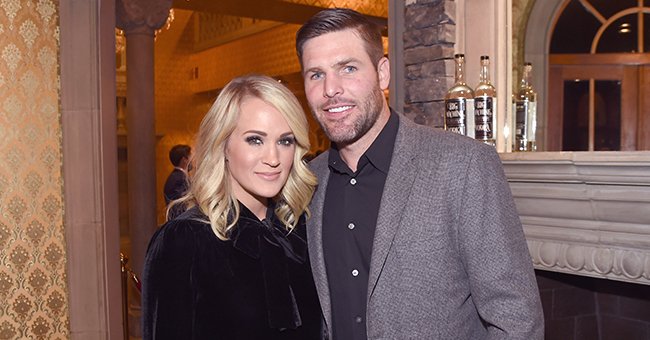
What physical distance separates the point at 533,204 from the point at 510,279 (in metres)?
1.31

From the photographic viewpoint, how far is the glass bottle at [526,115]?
9.96ft

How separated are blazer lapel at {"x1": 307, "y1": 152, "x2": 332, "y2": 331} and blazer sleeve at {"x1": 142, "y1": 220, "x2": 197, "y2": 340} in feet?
1.16

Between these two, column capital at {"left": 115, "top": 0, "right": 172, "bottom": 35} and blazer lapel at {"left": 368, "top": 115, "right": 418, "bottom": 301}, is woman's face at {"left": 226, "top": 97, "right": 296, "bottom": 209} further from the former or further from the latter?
column capital at {"left": 115, "top": 0, "right": 172, "bottom": 35}

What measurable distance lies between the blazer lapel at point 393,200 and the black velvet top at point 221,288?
0.32m

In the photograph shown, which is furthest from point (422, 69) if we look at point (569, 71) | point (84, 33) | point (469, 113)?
point (84, 33)

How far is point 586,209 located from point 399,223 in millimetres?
1237

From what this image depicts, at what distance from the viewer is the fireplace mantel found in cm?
242

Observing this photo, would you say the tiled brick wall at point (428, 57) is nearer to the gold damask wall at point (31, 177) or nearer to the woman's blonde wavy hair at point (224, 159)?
the woman's blonde wavy hair at point (224, 159)

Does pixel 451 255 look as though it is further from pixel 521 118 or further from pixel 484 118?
pixel 521 118

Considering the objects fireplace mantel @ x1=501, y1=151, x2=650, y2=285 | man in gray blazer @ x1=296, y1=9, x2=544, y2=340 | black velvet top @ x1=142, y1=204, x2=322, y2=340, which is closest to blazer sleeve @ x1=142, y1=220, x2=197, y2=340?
black velvet top @ x1=142, y1=204, x2=322, y2=340

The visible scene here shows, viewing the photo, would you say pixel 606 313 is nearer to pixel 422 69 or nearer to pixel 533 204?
pixel 533 204

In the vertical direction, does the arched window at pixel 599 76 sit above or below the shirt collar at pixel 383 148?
above

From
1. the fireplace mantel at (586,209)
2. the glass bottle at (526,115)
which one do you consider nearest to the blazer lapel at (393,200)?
the fireplace mantel at (586,209)

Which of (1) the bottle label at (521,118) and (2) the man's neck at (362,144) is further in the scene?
(1) the bottle label at (521,118)
